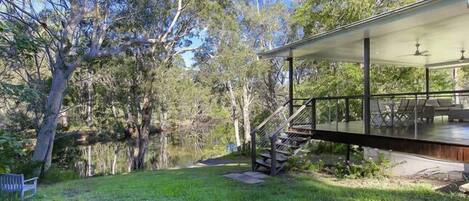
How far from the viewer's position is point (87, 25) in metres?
14.2

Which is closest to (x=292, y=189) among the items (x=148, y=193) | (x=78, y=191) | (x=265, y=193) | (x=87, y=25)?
(x=265, y=193)

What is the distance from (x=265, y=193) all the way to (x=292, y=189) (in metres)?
0.59

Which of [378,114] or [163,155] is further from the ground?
[378,114]

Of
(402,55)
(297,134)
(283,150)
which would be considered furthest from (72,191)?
(402,55)

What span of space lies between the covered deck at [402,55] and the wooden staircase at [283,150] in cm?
30

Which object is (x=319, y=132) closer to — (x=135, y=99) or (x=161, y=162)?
(x=135, y=99)

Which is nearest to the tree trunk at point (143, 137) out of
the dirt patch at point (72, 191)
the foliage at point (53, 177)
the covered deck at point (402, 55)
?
the foliage at point (53, 177)

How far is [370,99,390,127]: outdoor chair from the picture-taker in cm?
857

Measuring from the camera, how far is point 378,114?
342 inches

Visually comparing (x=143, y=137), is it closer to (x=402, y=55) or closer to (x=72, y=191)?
(x=72, y=191)

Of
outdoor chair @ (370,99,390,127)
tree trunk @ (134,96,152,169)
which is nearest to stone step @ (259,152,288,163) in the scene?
outdoor chair @ (370,99,390,127)

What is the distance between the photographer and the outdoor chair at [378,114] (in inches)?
337

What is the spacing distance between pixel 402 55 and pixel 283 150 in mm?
5242

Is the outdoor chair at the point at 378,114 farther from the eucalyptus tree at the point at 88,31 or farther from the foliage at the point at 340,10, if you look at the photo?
the eucalyptus tree at the point at 88,31
